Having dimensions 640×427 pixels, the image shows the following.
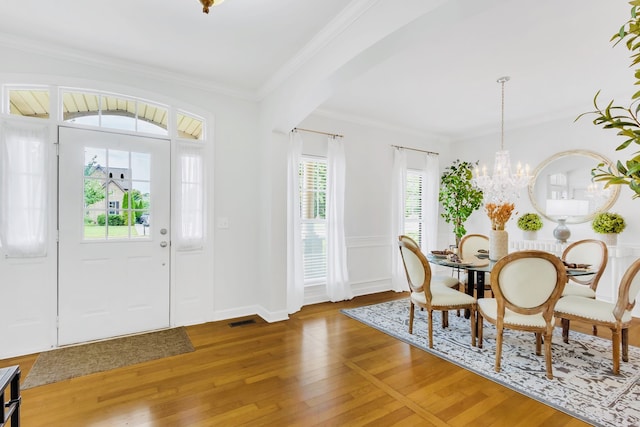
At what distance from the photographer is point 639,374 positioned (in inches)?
107

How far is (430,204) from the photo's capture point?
238 inches

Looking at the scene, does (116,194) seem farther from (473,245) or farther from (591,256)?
(591,256)

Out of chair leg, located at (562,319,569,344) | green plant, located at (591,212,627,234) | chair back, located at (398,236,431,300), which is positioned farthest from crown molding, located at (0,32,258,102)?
green plant, located at (591,212,627,234)

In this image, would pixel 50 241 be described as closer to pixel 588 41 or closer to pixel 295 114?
pixel 295 114

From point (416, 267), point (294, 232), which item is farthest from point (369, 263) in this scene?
point (416, 267)

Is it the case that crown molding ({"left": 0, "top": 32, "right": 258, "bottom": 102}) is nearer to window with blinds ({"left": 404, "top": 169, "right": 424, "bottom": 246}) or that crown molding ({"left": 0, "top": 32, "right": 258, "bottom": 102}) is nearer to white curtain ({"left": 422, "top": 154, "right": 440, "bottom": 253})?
window with blinds ({"left": 404, "top": 169, "right": 424, "bottom": 246})

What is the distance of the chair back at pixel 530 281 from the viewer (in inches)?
101

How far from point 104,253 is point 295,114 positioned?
8.14 feet

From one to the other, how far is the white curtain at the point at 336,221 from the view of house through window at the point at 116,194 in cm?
239

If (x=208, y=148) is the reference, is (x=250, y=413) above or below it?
below

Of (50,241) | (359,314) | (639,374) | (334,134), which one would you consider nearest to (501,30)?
(334,134)

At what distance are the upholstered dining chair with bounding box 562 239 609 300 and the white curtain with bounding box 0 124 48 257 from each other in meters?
5.31

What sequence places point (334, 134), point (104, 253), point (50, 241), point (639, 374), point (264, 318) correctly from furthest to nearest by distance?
1. point (334, 134)
2. point (264, 318)
3. point (104, 253)
4. point (50, 241)
5. point (639, 374)

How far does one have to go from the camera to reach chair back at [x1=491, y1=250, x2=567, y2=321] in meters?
Answer: 2.57
